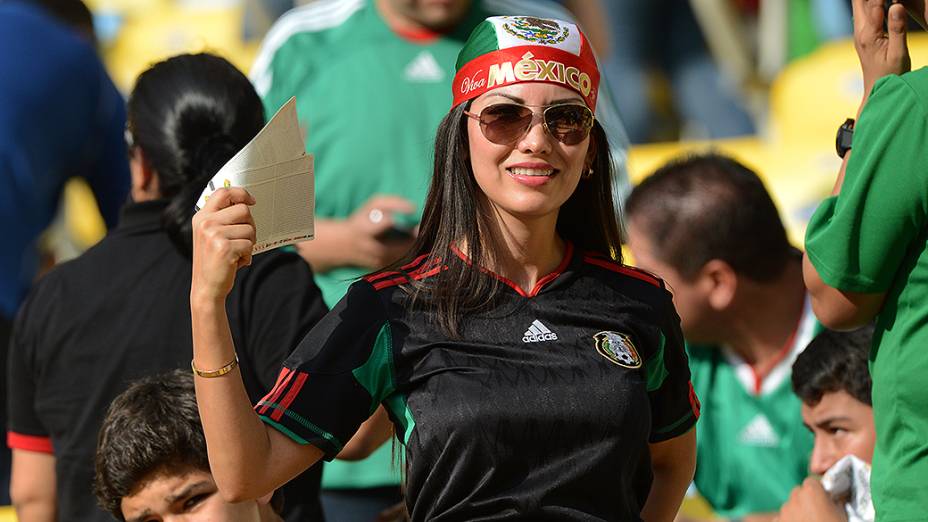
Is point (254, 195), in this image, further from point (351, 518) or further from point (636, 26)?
point (636, 26)

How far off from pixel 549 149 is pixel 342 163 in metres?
1.69

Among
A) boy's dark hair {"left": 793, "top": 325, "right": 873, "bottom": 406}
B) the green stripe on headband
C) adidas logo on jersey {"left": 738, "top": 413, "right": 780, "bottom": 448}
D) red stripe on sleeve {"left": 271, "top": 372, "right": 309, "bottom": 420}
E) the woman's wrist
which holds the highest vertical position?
the green stripe on headband

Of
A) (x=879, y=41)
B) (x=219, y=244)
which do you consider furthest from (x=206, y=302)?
(x=879, y=41)

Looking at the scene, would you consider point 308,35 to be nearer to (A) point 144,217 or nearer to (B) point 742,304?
(A) point 144,217

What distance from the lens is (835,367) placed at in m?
3.65

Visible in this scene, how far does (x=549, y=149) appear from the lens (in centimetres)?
288

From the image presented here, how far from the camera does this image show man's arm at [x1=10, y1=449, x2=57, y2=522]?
11.8 ft

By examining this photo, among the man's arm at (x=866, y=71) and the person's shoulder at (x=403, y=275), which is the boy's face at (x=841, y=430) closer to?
the man's arm at (x=866, y=71)

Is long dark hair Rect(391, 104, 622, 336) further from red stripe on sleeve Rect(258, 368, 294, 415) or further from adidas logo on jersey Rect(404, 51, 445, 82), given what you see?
adidas logo on jersey Rect(404, 51, 445, 82)

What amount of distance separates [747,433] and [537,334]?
1.73 m

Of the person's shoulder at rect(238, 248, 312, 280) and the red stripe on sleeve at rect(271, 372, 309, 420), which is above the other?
the red stripe on sleeve at rect(271, 372, 309, 420)

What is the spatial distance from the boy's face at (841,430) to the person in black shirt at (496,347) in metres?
0.67

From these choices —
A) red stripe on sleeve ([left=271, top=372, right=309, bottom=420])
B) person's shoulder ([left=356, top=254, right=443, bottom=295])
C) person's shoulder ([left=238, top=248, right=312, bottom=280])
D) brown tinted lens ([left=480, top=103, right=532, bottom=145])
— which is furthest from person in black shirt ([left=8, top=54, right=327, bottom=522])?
brown tinted lens ([left=480, top=103, right=532, bottom=145])

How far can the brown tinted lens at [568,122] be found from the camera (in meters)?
2.89
